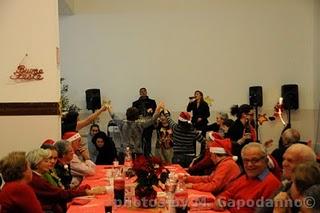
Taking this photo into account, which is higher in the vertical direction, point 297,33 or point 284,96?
point 297,33

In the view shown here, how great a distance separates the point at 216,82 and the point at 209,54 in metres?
0.69

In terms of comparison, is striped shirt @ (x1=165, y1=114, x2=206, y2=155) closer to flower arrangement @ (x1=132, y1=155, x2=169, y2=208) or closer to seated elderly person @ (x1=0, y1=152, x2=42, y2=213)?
flower arrangement @ (x1=132, y1=155, x2=169, y2=208)

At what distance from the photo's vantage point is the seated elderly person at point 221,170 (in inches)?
178

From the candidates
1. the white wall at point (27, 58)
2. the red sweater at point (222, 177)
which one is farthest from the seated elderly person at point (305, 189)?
the white wall at point (27, 58)

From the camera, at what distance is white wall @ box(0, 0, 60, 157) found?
6344 mm

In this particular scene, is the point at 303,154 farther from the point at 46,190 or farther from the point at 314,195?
the point at 46,190

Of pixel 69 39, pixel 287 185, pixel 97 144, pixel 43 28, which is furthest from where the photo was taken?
pixel 69 39

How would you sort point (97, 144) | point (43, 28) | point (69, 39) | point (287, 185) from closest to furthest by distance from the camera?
1. point (287, 185)
2. point (43, 28)
3. point (97, 144)
4. point (69, 39)

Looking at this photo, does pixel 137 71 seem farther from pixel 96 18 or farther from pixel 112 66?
pixel 96 18

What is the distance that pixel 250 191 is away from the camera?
374 cm

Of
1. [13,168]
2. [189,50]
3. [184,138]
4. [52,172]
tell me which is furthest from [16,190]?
[189,50]

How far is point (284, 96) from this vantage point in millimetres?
11898

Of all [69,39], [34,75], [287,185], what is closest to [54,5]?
[34,75]

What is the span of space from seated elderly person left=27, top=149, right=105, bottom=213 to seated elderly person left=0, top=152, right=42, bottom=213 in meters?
0.49
